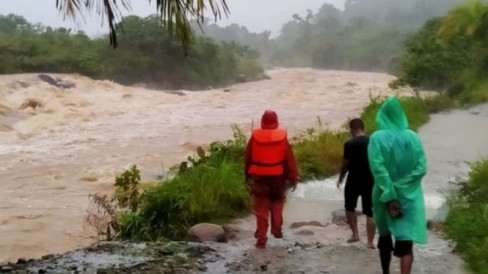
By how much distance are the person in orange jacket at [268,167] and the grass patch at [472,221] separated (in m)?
1.49

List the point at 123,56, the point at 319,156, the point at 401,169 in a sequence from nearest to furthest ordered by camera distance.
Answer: the point at 401,169 < the point at 319,156 < the point at 123,56

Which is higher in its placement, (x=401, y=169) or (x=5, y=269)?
(x=401, y=169)

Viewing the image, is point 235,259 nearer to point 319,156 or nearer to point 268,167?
point 268,167

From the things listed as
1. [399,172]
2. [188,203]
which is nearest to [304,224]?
[188,203]

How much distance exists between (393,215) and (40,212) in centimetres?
945

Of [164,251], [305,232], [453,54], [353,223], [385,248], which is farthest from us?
[453,54]

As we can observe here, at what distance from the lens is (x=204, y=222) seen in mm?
9094

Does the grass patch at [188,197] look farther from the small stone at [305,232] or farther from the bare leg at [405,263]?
the bare leg at [405,263]

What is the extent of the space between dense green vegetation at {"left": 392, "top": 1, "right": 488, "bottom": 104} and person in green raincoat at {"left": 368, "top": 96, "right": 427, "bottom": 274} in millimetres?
20775

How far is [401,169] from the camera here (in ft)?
17.2

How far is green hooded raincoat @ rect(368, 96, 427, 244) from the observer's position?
5203 mm

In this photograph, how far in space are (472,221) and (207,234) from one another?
2.50 metres

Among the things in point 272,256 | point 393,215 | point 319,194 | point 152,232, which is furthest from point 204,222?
point 393,215

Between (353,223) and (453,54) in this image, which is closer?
(353,223)
